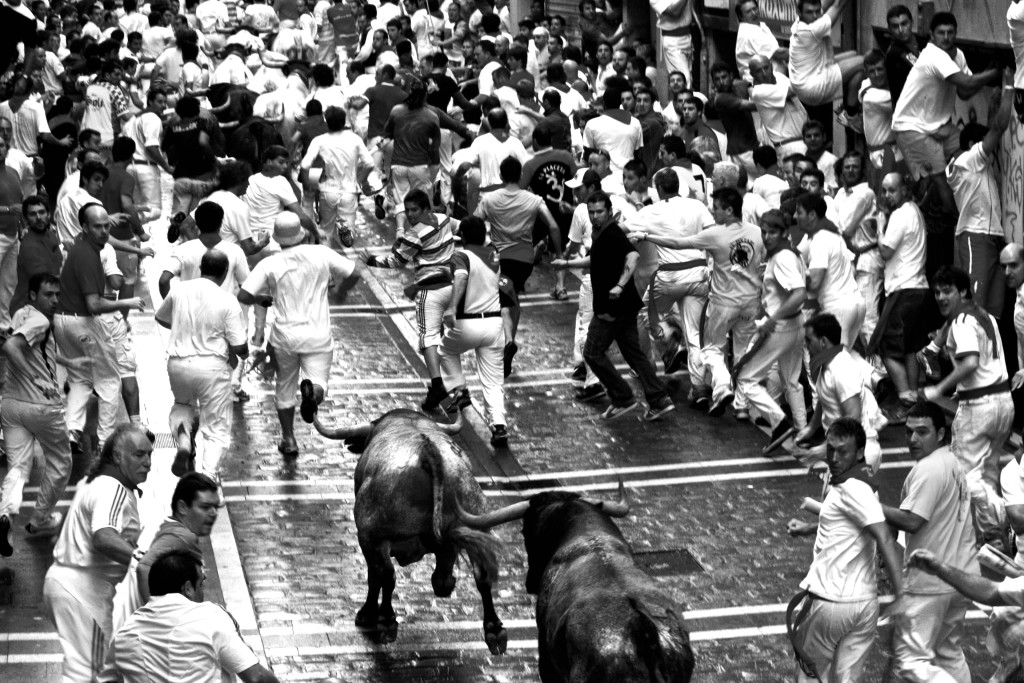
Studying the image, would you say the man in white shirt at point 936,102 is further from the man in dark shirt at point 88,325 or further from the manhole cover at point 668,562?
the man in dark shirt at point 88,325

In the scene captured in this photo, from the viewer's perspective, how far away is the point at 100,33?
33750mm

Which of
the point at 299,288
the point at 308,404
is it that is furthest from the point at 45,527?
the point at 299,288

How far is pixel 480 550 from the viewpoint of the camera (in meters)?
10.9

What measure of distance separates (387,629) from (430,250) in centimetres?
579

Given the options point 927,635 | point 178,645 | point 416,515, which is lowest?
point 927,635

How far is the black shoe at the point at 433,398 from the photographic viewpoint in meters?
16.7

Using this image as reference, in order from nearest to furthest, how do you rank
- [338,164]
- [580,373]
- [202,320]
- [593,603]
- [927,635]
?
[593,603] → [927,635] → [202,320] → [580,373] → [338,164]

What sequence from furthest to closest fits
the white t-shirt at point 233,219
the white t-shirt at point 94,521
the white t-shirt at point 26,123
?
the white t-shirt at point 26,123 → the white t-shirt at point 233,219 → the white t-shirt at point 94,521

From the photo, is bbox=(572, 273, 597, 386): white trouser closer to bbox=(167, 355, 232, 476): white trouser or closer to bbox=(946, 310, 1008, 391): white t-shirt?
bbox=(167, 355, 232, 476): white trouser

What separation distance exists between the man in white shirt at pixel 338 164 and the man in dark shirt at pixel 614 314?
5.44 m

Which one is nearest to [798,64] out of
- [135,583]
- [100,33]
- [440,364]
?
[440,364]

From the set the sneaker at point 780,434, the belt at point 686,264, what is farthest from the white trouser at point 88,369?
the sneaker at point 780,434

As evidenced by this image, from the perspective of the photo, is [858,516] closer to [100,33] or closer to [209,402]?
[209,402]

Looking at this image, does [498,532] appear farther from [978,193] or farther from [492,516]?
[978,193]
